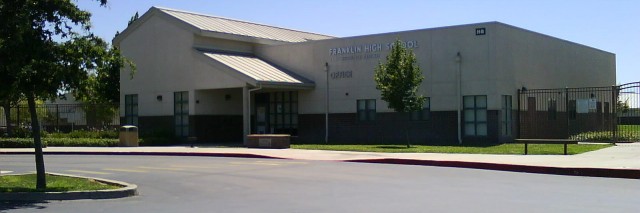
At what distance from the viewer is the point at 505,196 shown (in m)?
11.5

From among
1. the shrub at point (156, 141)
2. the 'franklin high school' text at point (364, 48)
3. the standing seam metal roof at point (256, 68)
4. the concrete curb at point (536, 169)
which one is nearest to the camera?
the concrete curb at point (536, 169)

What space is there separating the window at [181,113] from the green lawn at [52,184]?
65.4 feet

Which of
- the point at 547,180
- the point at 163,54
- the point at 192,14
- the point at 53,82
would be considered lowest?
the point at 547,180

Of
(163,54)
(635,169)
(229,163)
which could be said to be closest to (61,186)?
(229,163)

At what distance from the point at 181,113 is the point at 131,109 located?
4.61 m

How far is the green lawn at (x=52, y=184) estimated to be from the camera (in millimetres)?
12195

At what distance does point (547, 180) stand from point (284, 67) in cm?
2183

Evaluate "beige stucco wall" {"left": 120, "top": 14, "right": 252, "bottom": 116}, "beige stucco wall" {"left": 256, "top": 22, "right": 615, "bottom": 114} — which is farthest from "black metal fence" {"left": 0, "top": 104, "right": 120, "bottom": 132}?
"beige stucco wall" {"left": 256, "top": 22, "right": 615, "bottom": 114}

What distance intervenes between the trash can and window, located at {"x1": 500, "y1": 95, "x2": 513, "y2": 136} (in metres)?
16.6

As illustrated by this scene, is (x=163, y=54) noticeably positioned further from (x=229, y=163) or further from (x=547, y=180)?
(x=547, y=180)

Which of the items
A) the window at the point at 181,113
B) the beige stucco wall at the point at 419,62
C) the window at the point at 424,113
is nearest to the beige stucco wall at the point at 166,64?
the window at the point at 181,113

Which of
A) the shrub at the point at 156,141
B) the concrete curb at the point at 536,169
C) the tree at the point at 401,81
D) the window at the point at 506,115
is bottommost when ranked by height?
the concrete curb at the point at 536,169

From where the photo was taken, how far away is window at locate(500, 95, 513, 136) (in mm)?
29094

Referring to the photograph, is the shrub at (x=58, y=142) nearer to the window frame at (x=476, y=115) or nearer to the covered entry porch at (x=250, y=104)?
the covered entry porch at (x=250, y=104)
